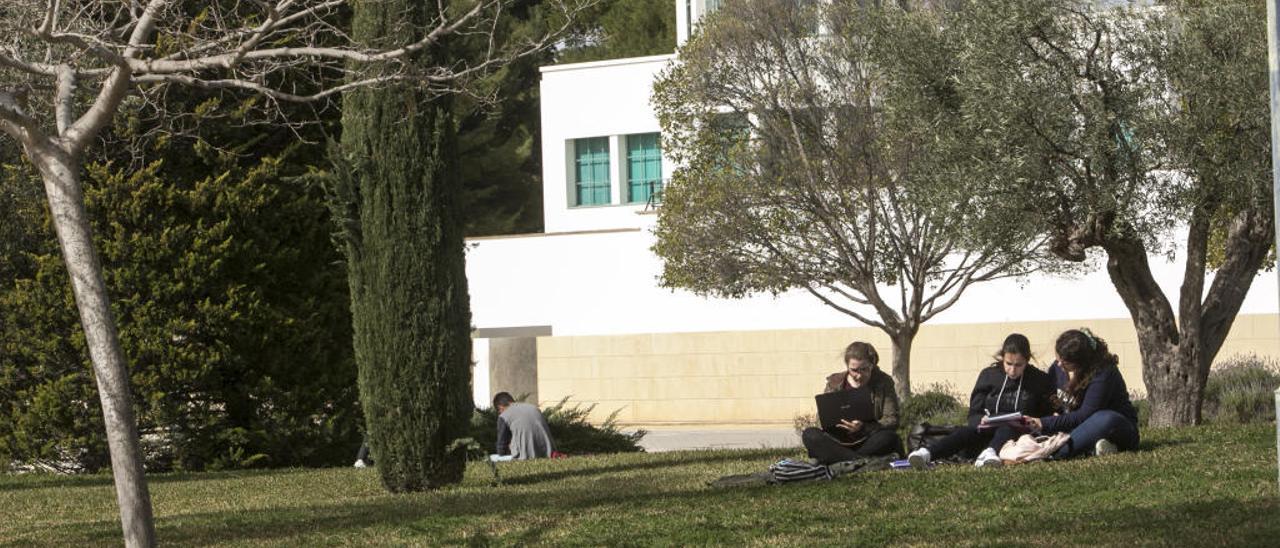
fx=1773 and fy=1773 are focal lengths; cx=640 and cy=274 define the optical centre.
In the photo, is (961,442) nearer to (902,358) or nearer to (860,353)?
(860,353)

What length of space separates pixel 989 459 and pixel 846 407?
1.25m

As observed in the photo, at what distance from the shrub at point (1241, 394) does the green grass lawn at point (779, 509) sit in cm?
581

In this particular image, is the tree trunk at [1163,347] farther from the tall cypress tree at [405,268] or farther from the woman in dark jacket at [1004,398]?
the tall cypress tree at [405,268]

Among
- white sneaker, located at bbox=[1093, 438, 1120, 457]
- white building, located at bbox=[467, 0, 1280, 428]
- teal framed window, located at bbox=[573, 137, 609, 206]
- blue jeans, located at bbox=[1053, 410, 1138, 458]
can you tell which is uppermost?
teal framed window, located at bbox=[573, 137, 609, 206]

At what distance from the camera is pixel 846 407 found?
1346 cm

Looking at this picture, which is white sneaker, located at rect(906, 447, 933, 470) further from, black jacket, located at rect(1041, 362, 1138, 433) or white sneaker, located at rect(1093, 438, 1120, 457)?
white sneaker, located at rect(1093, 438, 1120, 457)

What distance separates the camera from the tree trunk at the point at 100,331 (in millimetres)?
9219

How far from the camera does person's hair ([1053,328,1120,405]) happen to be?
12.9 metres

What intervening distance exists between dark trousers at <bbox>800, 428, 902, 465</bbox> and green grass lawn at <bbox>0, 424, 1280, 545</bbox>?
643 millimetres

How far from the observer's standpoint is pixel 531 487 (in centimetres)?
1432

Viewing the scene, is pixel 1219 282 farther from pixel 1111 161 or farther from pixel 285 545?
pixel 285 545

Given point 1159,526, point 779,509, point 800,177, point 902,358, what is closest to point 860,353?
point 779,509

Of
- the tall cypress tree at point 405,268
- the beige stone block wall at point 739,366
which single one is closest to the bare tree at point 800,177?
the beige stone block wall at point 739,366

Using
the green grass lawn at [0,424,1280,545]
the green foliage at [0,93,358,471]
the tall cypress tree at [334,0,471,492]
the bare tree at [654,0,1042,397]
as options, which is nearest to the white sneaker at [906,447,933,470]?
the green grass lawn at [0,424,1280,545]
